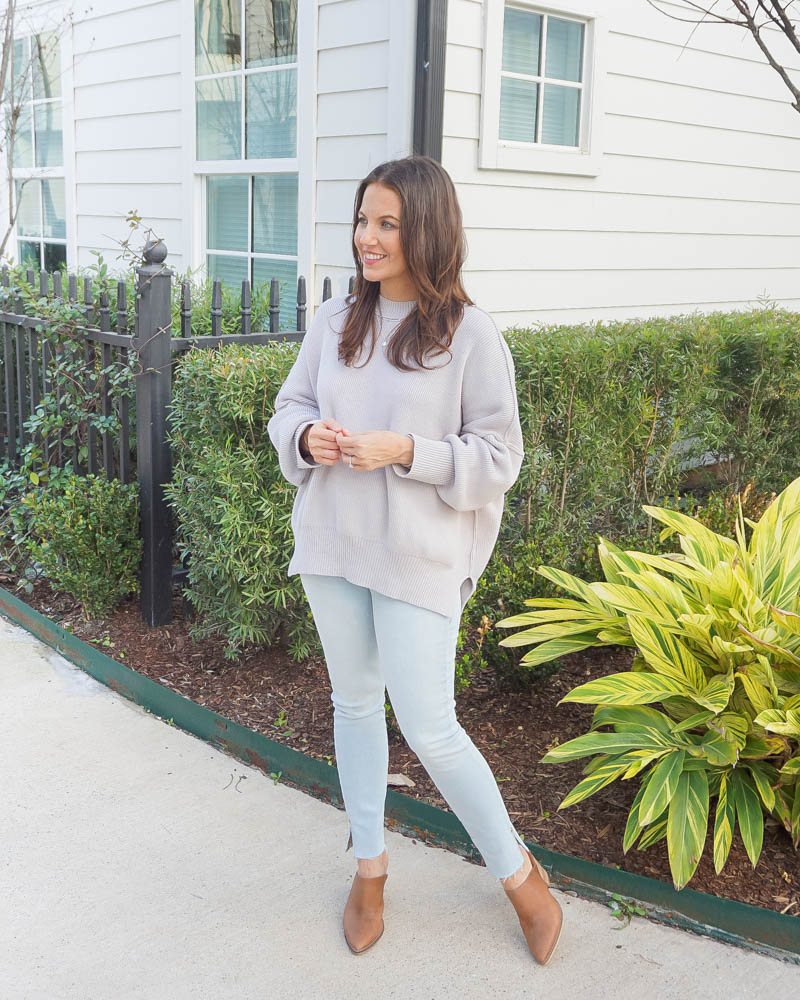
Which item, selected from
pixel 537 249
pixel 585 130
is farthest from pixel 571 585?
pixel 585 130

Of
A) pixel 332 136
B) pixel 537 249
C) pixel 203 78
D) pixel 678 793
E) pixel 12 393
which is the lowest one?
pixel 678 793

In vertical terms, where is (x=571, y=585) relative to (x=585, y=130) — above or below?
below

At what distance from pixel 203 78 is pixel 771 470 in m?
4.16

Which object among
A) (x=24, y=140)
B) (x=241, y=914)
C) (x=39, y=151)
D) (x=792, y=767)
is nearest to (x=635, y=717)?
(x=792, y=767)

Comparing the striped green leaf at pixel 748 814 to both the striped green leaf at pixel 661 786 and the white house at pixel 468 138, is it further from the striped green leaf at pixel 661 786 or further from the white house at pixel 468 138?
the white house at pixel 468 138

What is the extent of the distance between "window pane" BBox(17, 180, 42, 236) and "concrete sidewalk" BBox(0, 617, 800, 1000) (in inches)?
246

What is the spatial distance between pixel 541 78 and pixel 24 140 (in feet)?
15.7

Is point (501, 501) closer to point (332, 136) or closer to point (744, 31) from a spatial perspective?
point (332, 136)

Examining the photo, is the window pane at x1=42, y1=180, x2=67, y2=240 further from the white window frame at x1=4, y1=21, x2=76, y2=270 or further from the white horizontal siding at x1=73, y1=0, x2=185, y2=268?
the white horizontal siding at x1=73, y1=0, x2=185, y2=268

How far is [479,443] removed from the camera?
2.35 m

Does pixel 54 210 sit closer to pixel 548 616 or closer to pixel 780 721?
pixel 548 616

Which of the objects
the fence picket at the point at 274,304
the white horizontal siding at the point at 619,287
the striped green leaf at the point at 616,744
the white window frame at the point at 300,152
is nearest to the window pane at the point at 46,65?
the white window frame at the point at 300,152

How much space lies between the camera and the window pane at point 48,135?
26.7ft

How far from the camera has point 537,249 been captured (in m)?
5.90
